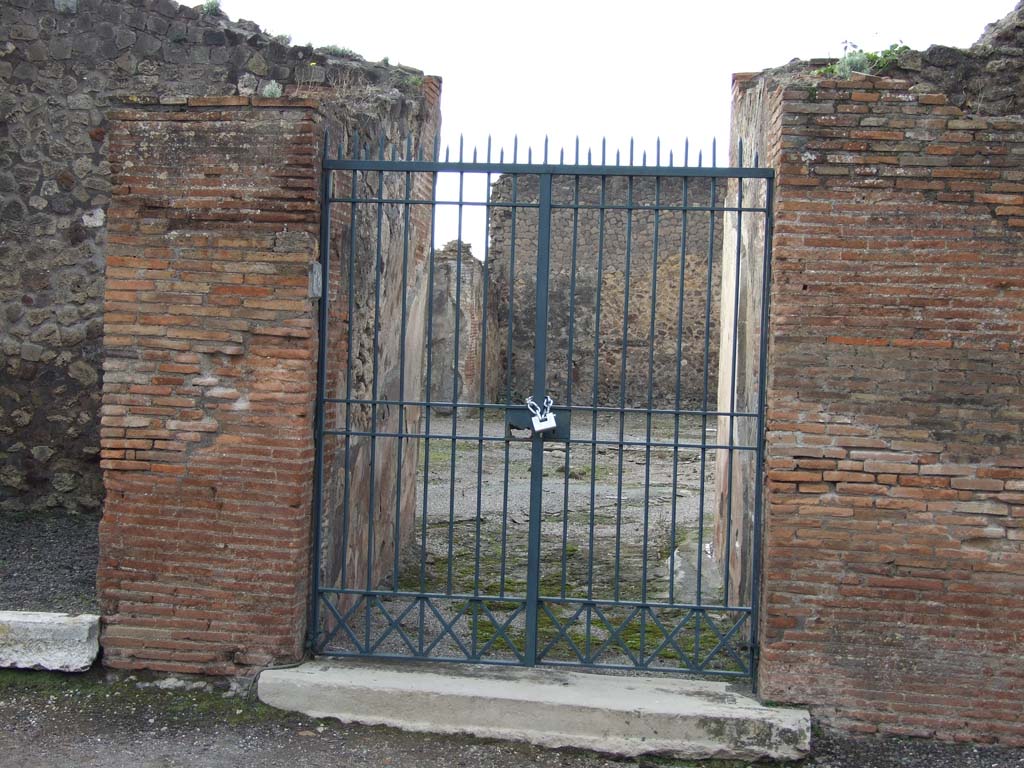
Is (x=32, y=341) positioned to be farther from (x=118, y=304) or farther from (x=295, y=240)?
(x=295, y=240)

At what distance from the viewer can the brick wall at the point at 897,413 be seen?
435 centimetres

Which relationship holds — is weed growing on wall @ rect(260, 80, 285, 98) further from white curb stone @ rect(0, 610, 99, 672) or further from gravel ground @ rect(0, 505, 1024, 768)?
gravel ground @ rect(0, 505, 1024, 768)

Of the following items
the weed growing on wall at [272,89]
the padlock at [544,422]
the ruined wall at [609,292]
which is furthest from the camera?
the ruined wall at [609,292]

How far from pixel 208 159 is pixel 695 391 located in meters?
15.8

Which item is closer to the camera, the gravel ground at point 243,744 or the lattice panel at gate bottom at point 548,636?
the gravel ground at point 243,744

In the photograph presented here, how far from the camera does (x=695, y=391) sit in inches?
769

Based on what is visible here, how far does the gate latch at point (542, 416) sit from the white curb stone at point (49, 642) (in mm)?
2378

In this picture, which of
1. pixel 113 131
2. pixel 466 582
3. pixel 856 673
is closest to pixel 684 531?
pixel 466 582

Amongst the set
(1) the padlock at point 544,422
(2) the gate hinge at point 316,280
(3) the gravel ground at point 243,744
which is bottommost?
(3) the gravel ground at point 243,744

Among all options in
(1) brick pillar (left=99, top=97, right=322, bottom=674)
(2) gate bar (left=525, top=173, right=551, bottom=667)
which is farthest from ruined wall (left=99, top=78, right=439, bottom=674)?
(2) gate bar (left=525, top=173, right=551, bottom=667)

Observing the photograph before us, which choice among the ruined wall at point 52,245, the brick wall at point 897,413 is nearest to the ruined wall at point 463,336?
the ruined wall at point 52,245

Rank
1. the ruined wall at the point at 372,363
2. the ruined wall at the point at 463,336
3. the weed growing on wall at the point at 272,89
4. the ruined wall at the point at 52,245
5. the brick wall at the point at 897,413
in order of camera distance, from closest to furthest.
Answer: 1. the brick wall at the point at 897,413
2. the ruined wall at the point at 372,363
3. the ruined wall at the point at 52,245
4. the weed growing on wall at the point at 272,89
5. the ruined wall at the point at 463,336

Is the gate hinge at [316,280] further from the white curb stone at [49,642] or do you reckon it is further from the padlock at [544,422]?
the white curb stone at [49,642]

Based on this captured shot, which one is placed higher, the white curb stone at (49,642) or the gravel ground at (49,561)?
the gravel ground at (49,561)
